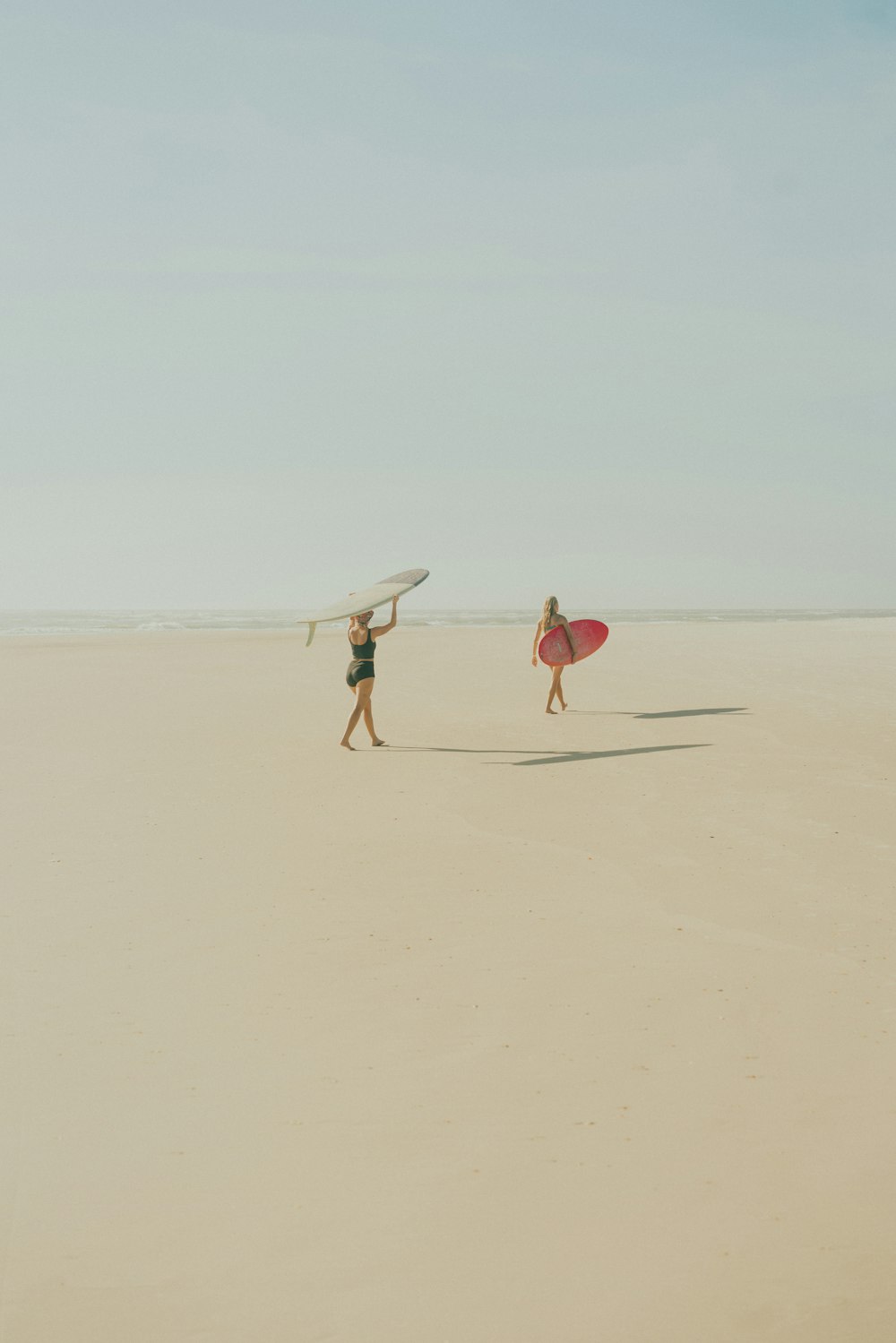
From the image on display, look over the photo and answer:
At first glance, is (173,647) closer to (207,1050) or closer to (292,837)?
(292,837)

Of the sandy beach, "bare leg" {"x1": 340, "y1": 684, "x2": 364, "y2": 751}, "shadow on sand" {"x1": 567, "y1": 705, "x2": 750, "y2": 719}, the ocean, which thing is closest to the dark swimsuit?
"bare leg" {"x1": 340, "y1": 684, "x2": 364, "y2": 751}

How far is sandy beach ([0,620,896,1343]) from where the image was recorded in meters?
3.30

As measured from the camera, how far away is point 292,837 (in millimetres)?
8648

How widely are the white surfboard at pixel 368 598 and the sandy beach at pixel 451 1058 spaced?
10.0 feet

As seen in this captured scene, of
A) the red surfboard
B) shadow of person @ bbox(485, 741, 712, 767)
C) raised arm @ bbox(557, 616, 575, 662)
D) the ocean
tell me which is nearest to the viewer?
shadow of person @ bbox(485, 741, 712, 767)

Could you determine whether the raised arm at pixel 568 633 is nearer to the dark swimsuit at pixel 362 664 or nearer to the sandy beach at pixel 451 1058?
the dark swimsuit at pixel 362 664

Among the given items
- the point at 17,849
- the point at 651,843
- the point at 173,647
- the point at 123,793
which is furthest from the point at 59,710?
the point at 173,647

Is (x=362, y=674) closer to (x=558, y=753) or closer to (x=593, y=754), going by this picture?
(x=558, y=753)

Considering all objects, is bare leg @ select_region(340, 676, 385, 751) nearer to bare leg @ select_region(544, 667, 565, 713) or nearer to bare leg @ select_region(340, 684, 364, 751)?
bare leg @ select_region(340, 684, 364, 751)

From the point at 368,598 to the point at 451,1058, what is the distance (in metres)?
9.28

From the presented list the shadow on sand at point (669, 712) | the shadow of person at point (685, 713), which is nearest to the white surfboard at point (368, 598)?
the shadow on sand at point (669, 712)

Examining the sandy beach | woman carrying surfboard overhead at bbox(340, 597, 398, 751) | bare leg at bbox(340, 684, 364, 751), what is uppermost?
woman carrying surfboard overhead at bbox(340, 597, 398, 751)

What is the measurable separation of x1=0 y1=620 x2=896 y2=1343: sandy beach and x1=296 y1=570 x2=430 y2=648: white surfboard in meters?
3.06

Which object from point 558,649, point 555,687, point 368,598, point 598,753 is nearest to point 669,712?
point 555,687
